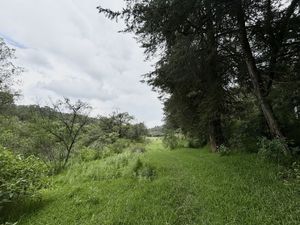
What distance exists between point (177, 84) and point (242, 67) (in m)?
4.05

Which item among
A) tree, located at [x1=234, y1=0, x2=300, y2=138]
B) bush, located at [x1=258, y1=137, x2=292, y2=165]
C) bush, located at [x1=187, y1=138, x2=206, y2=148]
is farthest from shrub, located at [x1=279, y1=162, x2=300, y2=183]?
bush, located at [x1=187, y1=138, x2=206, y2=148]

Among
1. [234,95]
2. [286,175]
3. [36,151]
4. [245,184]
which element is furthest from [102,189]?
[36,151]

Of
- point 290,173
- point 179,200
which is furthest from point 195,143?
point 179,200

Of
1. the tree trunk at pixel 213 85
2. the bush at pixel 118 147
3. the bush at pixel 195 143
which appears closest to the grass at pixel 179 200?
the tree trunk at pixel 213 85

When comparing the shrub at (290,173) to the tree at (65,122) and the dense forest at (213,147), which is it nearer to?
the dense forest at (213,147)

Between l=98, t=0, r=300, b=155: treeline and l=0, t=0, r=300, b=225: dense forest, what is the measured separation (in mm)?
42

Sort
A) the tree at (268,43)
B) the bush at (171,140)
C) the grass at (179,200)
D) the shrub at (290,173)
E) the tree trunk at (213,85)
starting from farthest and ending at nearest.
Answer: the bush at (171,140) < the tree trunk at (213,85) < the tree at (268,43) < the shrub at (290,173) < the grass at (179,200)

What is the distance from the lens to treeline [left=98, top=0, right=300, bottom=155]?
8.58 metres

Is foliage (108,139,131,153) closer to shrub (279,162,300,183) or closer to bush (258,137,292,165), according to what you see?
bush (258,137,292,165)

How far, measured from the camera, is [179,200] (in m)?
5.96

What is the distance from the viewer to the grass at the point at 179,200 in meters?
4.87

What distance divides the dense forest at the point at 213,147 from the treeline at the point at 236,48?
0.14 feet

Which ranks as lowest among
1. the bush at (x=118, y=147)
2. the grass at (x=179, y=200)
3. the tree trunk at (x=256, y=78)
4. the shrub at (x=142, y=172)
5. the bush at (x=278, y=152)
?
the grass at (x=179, y=200)

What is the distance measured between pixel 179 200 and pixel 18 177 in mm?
3901
